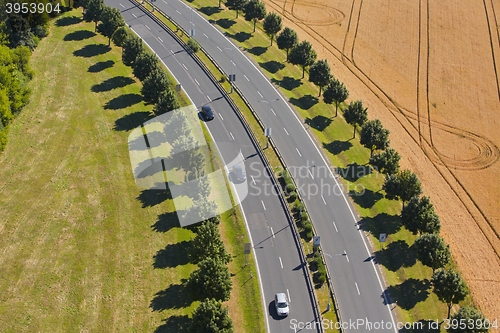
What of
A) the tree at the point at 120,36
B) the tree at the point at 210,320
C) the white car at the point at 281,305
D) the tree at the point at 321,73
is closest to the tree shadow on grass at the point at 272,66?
the tree at the point at 321,73

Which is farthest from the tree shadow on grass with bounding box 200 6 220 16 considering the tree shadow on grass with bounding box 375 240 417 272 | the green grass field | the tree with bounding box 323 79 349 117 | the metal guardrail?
the tree shadow on grass with bounding box 375 240 417 272

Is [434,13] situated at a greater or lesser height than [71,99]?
greater

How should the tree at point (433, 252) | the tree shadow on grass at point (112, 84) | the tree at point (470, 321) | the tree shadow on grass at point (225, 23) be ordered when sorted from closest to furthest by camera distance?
the tree at point (470, 321) → the tree at point (433, 252) → the tree shadow on grass at point (112, 84) → the tree shadow on grass at point (225, 23)

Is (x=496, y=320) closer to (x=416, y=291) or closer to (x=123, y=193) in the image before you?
(x=416, y=291)

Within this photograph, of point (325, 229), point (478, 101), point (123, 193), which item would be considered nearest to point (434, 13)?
point (478, 101)

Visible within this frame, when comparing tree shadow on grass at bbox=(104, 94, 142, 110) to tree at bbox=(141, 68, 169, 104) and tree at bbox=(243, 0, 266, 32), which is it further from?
tree at bbox=(243, 0, 266, 32)

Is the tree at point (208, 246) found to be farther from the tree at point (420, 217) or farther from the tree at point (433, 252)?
the tree at point (420, 217)
